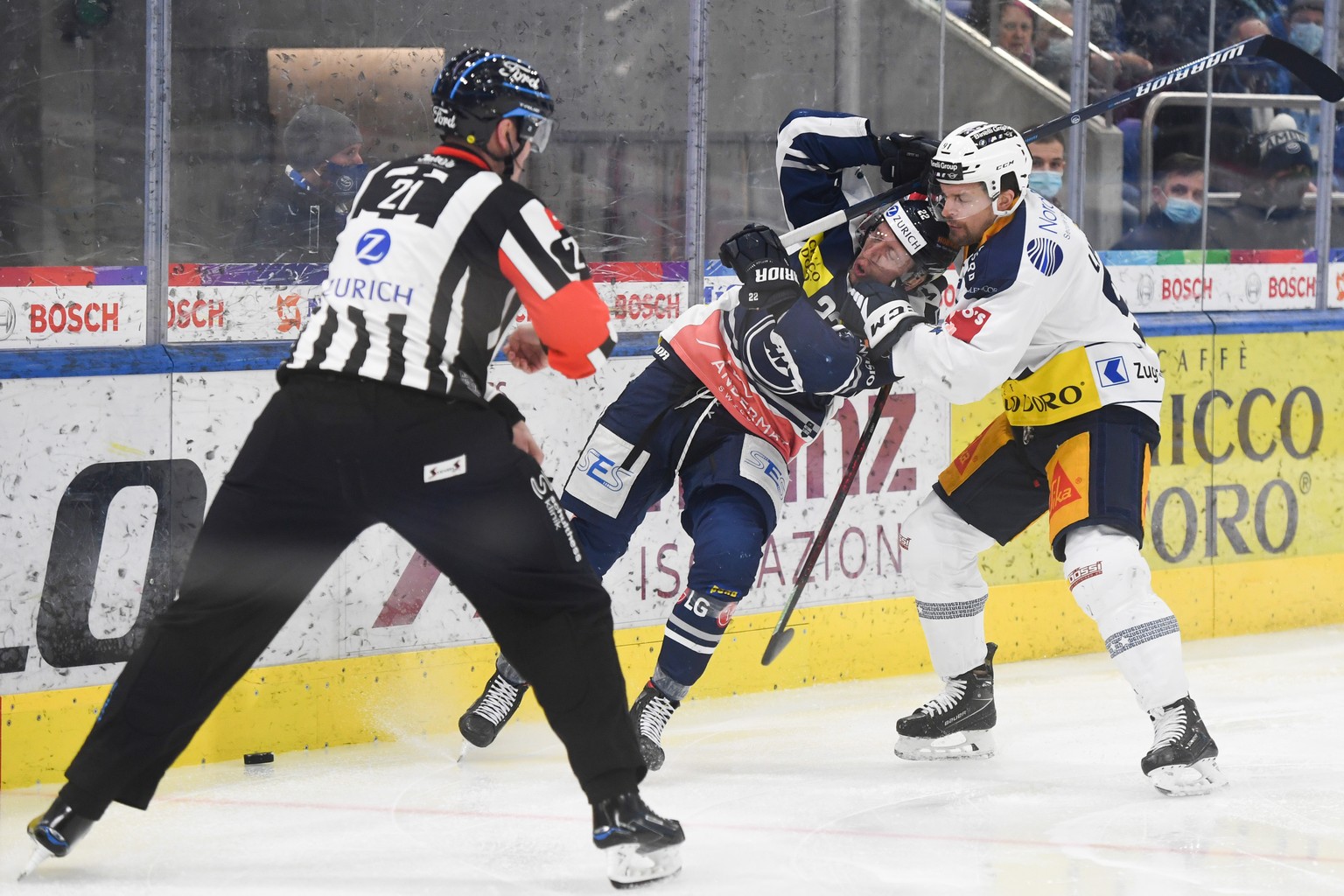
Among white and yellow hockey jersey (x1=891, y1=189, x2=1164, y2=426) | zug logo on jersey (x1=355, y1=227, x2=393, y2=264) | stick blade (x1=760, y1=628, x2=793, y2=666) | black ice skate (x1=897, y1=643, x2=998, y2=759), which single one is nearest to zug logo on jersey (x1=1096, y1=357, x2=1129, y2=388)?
white and yellow hockey jersey (x1=891, y1=189, x2=1164, y2=426)

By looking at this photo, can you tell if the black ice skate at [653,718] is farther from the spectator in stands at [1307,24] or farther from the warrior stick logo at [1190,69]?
the spectator in stands at [1307,24]

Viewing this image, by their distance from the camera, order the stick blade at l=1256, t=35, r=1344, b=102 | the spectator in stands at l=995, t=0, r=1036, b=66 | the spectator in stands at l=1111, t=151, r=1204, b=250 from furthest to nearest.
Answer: the spectator in stands at l=1111, t=151, r=1204, b=250 → the spectator in stands at l=995, t=0, r=1036, b=66 → the stick blade at l=1256, t=35, r=1344, b=102

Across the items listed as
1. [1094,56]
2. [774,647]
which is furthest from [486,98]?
[1094,56]

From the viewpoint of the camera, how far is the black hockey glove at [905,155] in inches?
147

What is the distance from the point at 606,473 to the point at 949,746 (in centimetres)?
102

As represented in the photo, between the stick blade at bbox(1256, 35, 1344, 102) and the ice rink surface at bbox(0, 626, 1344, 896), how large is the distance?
5.10 ft

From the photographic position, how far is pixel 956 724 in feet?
12.8

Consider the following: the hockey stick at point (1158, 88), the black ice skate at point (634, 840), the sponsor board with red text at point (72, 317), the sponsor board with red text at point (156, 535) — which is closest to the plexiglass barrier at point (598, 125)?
the sponsor board with red text at point (72, 317)

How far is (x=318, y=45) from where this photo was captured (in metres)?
3.98

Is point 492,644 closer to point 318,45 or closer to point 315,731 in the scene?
point 315,731

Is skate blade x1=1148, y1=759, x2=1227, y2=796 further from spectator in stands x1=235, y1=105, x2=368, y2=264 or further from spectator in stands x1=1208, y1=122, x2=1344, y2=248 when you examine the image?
spectator in stands x1=1208, y1=122, x2=1344, y2=248

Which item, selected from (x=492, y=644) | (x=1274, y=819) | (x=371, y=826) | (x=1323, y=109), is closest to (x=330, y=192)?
(x=492, y=644)

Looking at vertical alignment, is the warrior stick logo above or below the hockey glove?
above

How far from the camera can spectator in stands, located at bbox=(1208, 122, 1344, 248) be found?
5574mm
